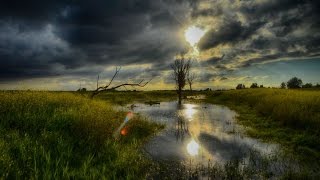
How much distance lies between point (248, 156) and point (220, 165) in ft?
6.86

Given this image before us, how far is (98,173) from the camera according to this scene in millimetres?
8664

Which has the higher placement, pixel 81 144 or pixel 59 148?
pixel 59 148

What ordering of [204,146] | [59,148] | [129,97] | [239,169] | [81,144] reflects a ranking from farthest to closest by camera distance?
[129,97], [204,146], [81,144], [239,169], [59,148]

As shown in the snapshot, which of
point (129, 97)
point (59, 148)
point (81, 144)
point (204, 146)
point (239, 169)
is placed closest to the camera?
point (59, 148)

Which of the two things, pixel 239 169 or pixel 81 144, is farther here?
pixel 81 144

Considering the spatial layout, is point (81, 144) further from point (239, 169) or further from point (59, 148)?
point (239, 169)

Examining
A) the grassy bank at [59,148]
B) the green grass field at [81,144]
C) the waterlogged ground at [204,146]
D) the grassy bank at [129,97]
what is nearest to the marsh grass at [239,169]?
the green grass field at [81,144]

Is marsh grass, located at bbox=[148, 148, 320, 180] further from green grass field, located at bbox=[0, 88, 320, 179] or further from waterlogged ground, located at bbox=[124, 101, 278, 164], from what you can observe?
waterlogged ground, located at bbox=[124, 101, 278, 164]

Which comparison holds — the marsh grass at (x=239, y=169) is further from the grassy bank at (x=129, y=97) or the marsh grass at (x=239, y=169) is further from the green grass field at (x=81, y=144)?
the grassy bank at (x=129, y=97)

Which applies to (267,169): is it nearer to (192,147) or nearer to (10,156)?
(192,147)

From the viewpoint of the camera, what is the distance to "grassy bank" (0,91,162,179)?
8374mm

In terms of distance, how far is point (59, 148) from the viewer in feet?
33.7

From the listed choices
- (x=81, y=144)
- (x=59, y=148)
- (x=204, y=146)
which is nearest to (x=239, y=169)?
(x=204, y=146)

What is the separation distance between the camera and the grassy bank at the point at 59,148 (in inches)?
330
